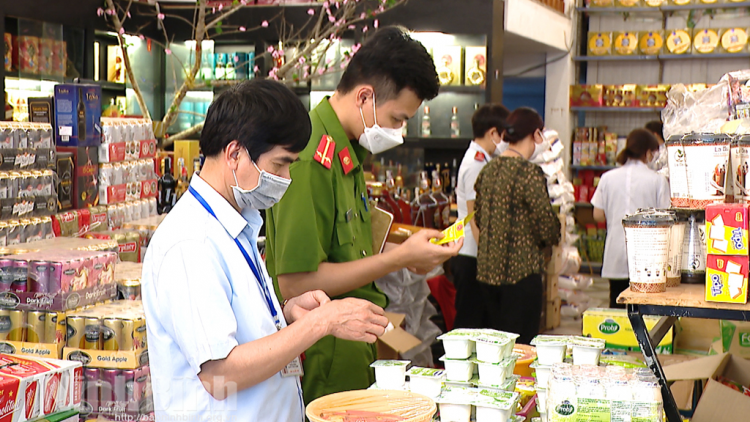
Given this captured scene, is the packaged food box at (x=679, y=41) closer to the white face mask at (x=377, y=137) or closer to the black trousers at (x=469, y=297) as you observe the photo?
the black trousers at (x=469, y=297)

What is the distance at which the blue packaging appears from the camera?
3617 millimetres

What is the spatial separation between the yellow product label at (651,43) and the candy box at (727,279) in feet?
29.7

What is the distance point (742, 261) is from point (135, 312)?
195 centimetres

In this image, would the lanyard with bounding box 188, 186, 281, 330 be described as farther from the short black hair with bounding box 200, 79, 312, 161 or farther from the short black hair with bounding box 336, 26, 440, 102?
the short black hair with bounding box 336, 26, 440, 102

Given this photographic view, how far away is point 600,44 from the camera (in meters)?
10.5

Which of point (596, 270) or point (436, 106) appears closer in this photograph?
point (436, 106)

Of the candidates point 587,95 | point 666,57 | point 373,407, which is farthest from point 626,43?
point 373,407

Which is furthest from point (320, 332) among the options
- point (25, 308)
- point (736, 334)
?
point (736, 334)

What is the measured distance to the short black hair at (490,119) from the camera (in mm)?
5336

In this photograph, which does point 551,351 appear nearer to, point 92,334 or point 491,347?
point 491,347

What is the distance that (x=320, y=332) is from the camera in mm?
1509

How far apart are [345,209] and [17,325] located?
49.4 inches

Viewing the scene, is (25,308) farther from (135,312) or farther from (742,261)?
(742,261)

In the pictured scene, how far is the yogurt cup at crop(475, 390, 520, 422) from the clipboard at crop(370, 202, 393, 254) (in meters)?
0.74
